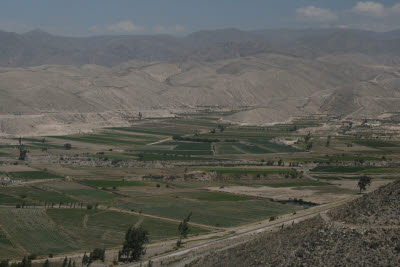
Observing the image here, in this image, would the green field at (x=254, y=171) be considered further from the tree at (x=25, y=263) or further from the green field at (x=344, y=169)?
the tree at (x=25, y=263)

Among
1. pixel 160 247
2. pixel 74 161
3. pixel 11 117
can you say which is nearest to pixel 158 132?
pixel 11 117

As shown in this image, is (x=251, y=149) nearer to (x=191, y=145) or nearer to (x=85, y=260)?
(x=191, y=145)

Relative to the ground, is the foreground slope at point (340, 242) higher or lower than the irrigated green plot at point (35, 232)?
higher

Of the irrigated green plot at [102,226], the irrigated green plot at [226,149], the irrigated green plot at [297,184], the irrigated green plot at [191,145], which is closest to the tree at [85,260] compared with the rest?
the irrigated green plot at [102,226]

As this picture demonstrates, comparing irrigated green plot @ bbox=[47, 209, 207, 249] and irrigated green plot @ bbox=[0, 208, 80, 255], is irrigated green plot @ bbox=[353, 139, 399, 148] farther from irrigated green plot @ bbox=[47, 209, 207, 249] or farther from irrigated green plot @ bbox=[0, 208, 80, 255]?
irrigated green plot @ bbox=[0, 208, 80, 255]

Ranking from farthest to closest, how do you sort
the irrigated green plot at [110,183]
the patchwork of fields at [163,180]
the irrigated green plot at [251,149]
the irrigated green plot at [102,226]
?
1. the irrigated green plot at [251,149]
2. the irrigated green plot at [110,183]
3. the patchwork of fields at [163,180]
4. the irrigated green plot at [102,226]

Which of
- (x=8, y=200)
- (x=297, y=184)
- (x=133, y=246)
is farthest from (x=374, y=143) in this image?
(x=133, y=246)

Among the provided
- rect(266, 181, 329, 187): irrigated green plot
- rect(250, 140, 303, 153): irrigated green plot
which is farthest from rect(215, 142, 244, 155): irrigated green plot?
rect(266, 181, 329, 187): irrigated green plot
